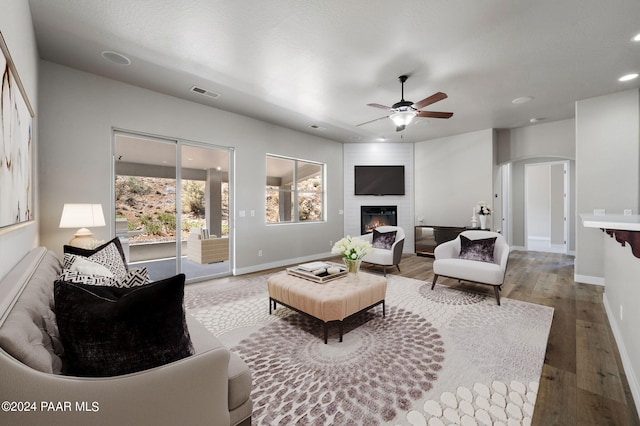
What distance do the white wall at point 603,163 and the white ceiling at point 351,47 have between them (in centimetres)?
26

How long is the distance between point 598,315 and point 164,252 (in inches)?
260

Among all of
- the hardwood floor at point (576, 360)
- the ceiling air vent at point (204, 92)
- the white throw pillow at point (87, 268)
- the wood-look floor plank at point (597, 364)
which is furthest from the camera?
the ceiling air vent at point (204, 92)

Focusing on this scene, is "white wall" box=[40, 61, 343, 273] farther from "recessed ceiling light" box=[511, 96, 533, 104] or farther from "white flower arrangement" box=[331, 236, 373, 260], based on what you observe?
"recessed ceiling light" box=[511, 96, 533, 104]

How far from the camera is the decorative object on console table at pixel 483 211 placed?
18.5ft

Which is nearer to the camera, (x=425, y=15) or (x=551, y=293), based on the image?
(x=425, y=15)

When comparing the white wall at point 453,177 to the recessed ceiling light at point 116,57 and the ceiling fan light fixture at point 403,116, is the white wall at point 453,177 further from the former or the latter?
the recessed ceiling light at point 116,57

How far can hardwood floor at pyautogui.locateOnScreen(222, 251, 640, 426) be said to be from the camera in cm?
161

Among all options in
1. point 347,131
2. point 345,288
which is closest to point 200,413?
point 345,288

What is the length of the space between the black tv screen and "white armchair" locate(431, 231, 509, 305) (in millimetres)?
3043

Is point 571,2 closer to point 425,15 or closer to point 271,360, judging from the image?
point 425,15

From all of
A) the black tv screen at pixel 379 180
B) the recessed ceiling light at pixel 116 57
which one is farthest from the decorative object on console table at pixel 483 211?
the recessed ceiling light at pixel 116 57

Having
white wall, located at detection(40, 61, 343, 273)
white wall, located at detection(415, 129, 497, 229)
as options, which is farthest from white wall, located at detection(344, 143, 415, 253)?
white wall, located at detection(40, 61, 343, 273)

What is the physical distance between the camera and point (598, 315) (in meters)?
3.01

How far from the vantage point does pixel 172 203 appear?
429cm
